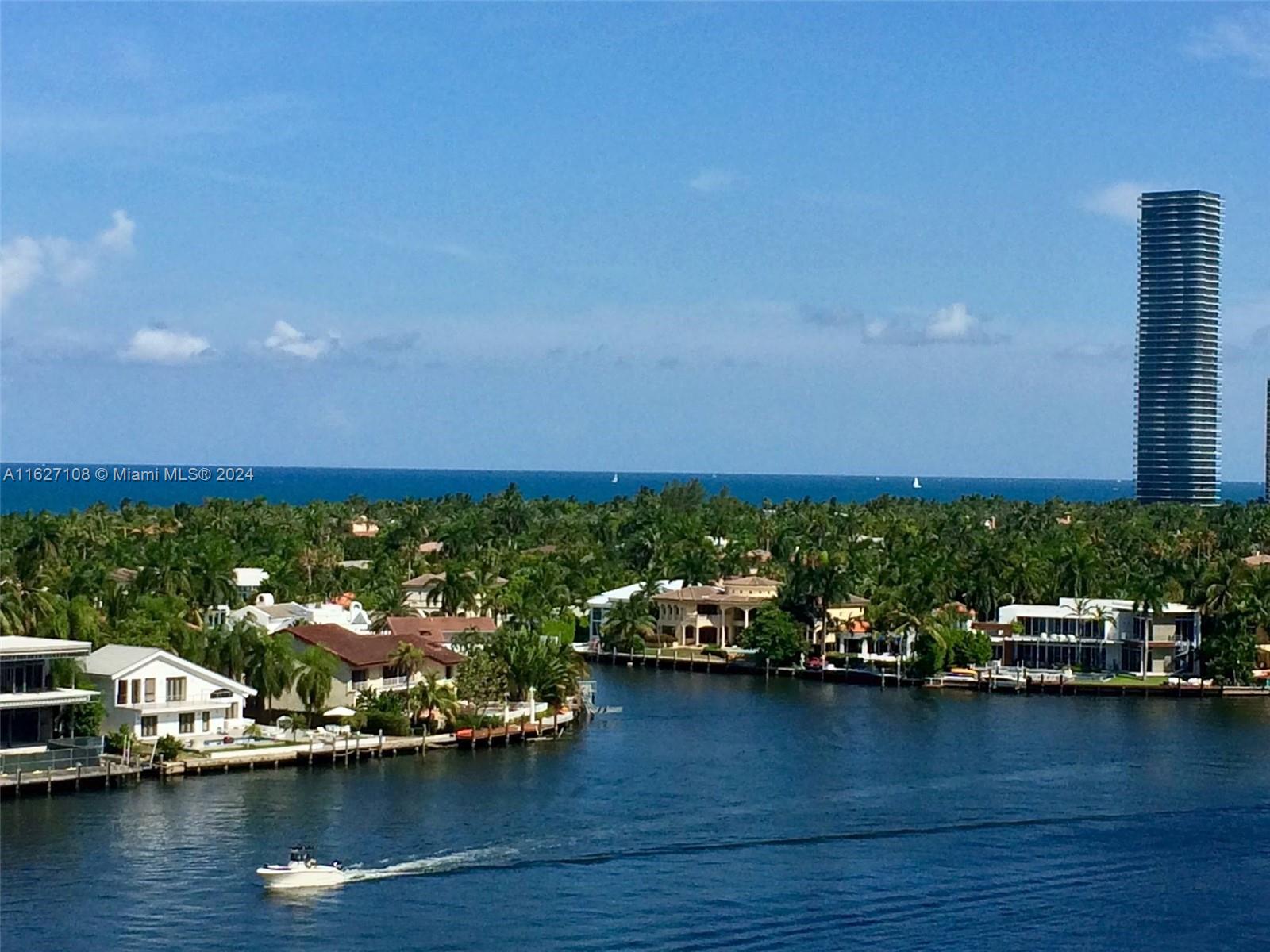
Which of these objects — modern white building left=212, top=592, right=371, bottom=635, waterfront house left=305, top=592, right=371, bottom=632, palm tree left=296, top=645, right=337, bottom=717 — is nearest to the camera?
palm tree left=296, top=645, right=337, bottom=717

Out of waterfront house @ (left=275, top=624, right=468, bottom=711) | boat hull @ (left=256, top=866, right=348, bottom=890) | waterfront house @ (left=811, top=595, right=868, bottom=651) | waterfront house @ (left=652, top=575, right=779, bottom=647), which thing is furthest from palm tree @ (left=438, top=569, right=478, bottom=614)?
boat hull @ (left=256, top=866, right=348, bottom=890)

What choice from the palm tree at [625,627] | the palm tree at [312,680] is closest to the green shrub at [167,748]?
the palm tree at [312,680]

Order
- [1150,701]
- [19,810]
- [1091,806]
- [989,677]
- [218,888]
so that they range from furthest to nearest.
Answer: [989,677], [1150,701], [1091,806], [19,810], [218,888]

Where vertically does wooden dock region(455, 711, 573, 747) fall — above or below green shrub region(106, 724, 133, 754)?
below

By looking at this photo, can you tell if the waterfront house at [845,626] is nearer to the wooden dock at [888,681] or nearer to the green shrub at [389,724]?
the wooden dock at [888,681]

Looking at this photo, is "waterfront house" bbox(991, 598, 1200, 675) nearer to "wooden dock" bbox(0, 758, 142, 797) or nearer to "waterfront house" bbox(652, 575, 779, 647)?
"waterfront house" bbox(652, 575, 779, 647)

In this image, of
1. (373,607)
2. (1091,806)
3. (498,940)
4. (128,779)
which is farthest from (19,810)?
(373,607)

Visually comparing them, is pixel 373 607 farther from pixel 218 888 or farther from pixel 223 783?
pixel 218 888
